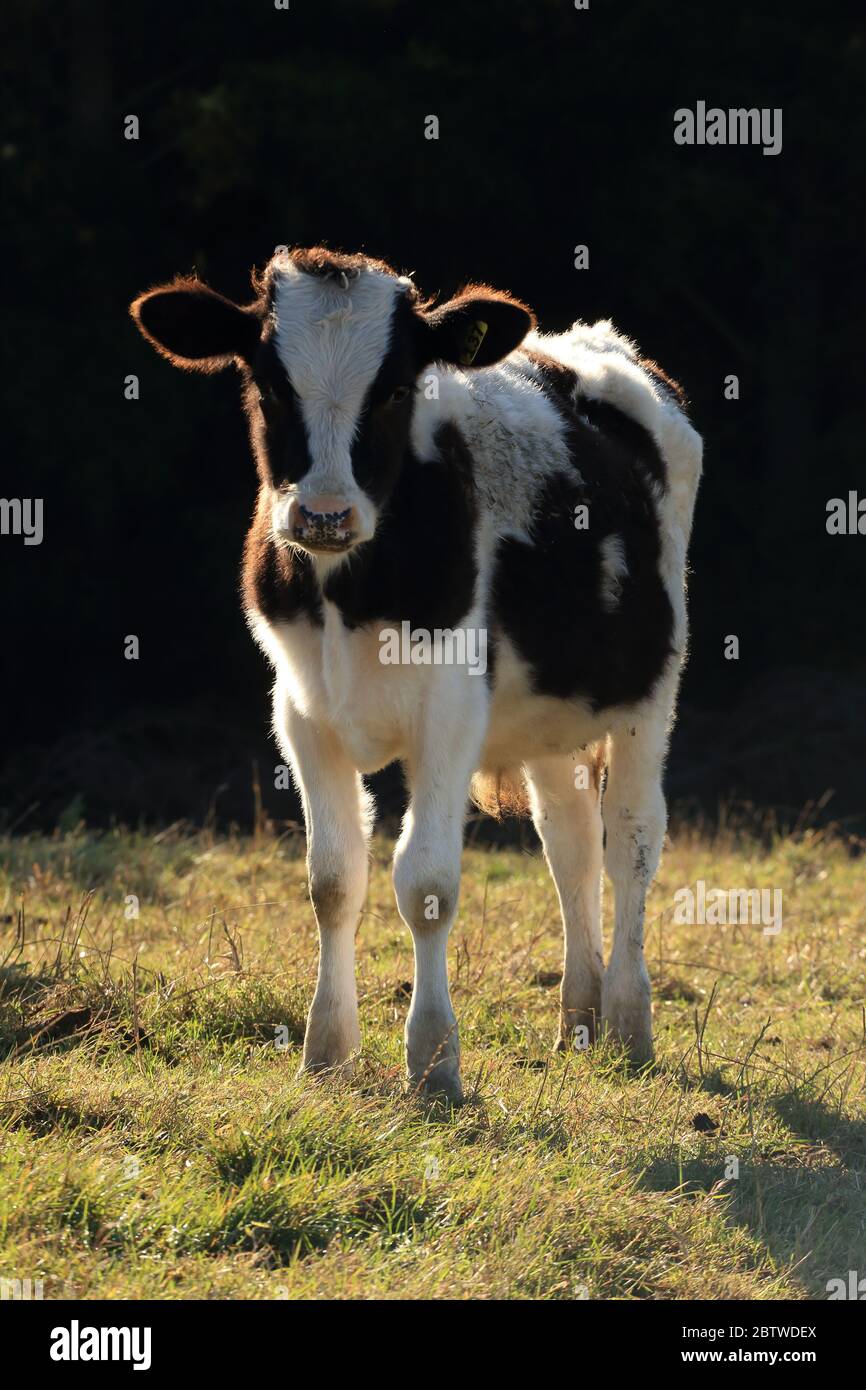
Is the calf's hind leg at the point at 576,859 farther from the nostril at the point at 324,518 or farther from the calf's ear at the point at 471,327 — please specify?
the nostril at the point at 324,518

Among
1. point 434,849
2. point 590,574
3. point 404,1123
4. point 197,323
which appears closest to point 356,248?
point 590,574

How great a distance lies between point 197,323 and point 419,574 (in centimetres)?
113

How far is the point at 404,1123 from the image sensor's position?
18.0 ft

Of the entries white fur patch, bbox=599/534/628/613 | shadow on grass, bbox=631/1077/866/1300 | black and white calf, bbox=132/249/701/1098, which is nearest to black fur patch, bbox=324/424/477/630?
black and white calf, bbox=132/249/701/1098

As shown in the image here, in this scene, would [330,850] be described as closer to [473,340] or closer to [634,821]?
[634,821]

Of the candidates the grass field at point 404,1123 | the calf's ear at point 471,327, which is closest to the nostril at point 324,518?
the calf's ear at point 471,327

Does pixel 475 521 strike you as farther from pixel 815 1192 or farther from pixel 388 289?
pixel 815 1192

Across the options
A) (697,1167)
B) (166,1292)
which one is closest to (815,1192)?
(697,1167)

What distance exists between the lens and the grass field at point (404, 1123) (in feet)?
14.9

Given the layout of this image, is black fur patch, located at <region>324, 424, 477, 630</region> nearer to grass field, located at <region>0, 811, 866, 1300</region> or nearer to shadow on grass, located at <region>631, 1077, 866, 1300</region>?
grass field, located at <region>0, 811, 866, 1300</region>

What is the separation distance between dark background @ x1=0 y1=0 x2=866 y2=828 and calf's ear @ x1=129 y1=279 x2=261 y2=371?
9344 mm

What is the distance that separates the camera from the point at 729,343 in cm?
2042

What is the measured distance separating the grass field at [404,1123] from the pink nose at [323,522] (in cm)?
159
